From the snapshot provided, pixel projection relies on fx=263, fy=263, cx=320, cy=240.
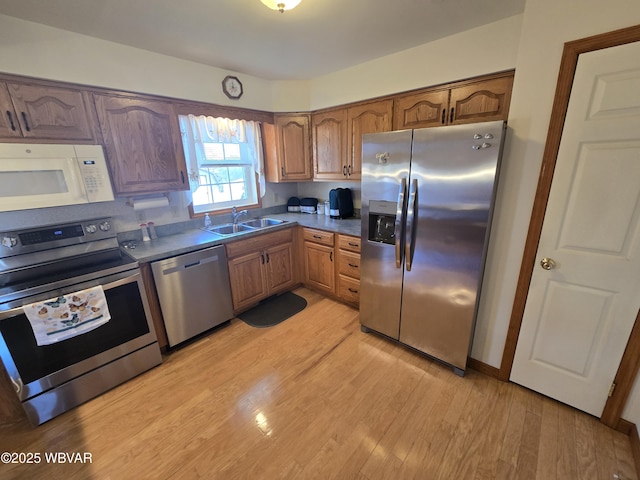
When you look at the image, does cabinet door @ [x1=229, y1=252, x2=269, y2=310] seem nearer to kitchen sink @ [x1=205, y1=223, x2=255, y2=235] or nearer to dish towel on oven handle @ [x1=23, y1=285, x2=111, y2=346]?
kitchen sink @ [x1=205, y1=223, x2=255, y2=235]

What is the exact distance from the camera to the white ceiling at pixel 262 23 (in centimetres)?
155

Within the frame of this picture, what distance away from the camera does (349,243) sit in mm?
2627

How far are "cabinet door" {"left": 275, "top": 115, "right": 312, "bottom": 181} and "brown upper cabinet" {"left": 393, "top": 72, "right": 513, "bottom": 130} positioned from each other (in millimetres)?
1105

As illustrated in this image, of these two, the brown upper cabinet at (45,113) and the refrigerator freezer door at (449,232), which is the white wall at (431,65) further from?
the brown upper cabinet at (45,113)

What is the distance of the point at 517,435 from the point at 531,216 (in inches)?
49.8

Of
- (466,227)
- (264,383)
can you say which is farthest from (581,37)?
(264,383)

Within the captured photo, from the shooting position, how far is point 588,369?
61.0 inches

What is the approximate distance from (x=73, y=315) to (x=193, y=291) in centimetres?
77

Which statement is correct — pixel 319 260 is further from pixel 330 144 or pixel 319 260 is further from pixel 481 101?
pixel 481 101

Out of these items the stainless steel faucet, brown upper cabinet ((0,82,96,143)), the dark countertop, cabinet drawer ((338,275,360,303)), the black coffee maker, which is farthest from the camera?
the black coffee maker

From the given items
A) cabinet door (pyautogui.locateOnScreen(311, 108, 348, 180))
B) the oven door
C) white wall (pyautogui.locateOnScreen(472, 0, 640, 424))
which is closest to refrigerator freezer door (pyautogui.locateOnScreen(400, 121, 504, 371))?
white wall (pyautogui.locateOnScreen(472, 0, 640, 424))

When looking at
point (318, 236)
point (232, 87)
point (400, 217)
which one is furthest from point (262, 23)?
point (318, 236)

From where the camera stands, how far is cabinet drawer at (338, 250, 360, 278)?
8.61ft

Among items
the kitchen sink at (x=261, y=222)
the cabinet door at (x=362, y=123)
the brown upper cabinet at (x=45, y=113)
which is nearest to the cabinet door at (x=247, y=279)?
the kitchen sink at (x=261, y=222)
